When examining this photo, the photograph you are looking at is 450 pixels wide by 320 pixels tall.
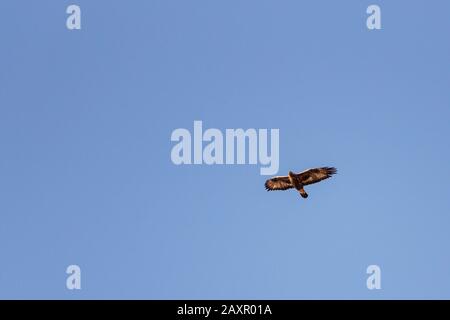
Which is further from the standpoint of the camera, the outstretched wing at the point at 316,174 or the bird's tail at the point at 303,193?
the bird's tail at the point at 303,193

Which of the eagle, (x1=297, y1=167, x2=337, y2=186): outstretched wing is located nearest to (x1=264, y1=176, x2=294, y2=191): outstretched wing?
the eagle

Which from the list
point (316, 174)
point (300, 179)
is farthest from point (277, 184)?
point (316, 174)

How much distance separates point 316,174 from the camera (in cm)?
3888

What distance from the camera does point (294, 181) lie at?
128 feet

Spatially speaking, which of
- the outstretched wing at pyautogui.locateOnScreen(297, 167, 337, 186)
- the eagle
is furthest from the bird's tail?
the outstretched wing at pyautogui.locateOnScreen(297, 167, 337, 186)

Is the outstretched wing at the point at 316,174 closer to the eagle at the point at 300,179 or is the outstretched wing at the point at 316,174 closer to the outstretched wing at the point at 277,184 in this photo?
the eagle at the point at 300,179

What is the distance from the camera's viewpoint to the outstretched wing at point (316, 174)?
38812mm

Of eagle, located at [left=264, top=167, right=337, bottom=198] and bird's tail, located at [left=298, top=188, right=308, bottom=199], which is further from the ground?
eagle, located at [left=264, top=167, right=337, bottom=198]

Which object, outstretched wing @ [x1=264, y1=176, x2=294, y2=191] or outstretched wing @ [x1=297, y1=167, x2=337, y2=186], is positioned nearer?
outstretched wing @ [x1=297, y1=167, x2=337, y2=186]

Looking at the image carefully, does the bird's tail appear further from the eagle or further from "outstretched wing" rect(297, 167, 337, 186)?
"outstretched wing" rect(297, 167, 337, 186)

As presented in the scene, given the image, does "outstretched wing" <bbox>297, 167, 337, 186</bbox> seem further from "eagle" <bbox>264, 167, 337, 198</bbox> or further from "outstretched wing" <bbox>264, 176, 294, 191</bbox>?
"outstretched wing" <bbox>264, 176, 294, 191</bbox>

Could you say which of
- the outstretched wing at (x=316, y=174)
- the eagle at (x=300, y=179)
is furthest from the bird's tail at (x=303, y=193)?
the outstretched wing at (x=316, y=174)

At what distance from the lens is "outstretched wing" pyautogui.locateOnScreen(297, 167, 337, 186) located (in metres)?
38.8
